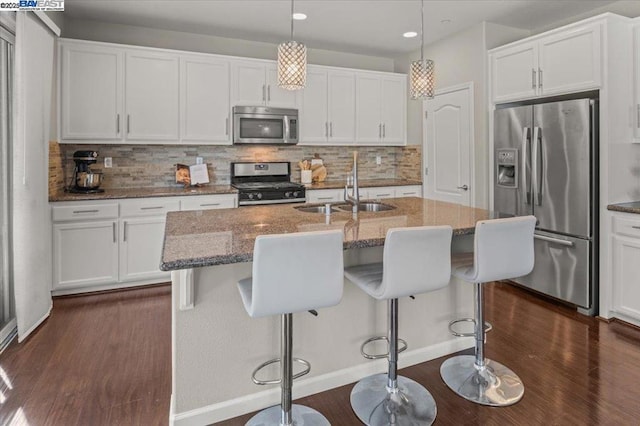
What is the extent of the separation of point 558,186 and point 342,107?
8.76 feet

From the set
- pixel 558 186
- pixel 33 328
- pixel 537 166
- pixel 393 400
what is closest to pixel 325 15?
pixel 537 166

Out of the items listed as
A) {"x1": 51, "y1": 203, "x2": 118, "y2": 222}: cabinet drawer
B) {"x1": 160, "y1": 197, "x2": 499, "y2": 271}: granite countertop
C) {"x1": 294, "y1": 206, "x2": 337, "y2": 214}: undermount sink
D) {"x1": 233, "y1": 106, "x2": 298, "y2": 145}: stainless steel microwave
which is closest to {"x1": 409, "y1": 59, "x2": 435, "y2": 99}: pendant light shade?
{"x1": 160, "y1": 197, "x2": 499, "y2": 271}: granite countertop

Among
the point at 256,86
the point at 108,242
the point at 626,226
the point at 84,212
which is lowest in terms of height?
the point at 108,242

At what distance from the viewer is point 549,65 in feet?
11.9

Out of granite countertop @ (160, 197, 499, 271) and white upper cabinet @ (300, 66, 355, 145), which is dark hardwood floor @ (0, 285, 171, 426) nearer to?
granite countertop @ (160, 197, 499, 271)

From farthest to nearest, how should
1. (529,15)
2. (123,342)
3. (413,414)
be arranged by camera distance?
(529,15), (123,342), (413,414)

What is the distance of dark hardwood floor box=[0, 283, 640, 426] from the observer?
2055 mm

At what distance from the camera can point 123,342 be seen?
9.47 feet

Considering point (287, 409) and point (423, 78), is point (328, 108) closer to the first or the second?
point (423, 78)

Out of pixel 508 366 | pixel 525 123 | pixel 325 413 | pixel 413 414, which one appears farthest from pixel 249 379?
pixel 525 123

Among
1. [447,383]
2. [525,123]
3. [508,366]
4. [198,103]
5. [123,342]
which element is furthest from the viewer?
[198,103]

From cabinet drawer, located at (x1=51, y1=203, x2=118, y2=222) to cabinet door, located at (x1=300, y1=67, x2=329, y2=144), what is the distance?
88.9 inches

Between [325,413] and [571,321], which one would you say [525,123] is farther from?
[325,413]

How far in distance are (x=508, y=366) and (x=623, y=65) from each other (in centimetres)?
261
